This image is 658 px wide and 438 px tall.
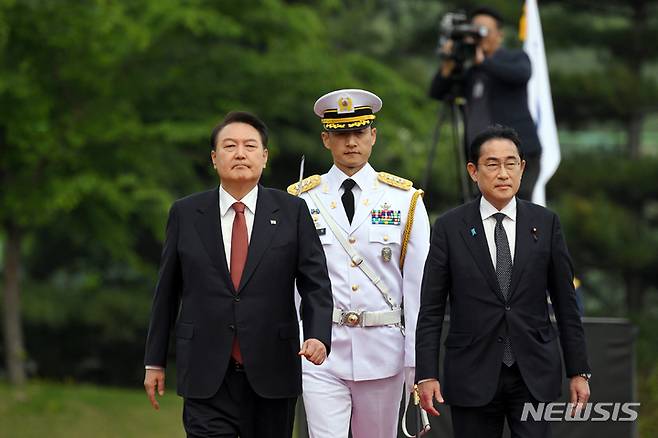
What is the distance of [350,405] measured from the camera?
6477mm

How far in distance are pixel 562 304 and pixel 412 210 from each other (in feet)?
3.62

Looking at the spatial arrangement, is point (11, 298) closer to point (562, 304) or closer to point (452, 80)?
point (452, 80)

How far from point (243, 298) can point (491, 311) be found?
41.8 inches

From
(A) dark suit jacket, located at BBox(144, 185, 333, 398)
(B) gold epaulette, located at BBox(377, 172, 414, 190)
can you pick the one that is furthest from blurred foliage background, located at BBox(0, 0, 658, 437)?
(A) dark suit jacket, located at BBox(144, 185, 333, 398)

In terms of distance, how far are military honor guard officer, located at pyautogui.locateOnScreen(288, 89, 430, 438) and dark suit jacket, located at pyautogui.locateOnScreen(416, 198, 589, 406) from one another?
22.9 inches

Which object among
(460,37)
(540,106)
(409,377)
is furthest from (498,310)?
(540,106)

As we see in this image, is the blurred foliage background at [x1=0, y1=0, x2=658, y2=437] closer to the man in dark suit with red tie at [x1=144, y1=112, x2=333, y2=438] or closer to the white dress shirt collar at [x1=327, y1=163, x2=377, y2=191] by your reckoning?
the white dress shirt collar at [x1=327, y1=163, x2=377, y2=191]

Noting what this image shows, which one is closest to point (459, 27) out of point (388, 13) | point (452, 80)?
point (452, 80)

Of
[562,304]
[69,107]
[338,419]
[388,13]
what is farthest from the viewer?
[388,13]

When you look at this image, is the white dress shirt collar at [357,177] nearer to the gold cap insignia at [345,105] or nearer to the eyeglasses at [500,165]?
the gold cap insignia at [345,105]

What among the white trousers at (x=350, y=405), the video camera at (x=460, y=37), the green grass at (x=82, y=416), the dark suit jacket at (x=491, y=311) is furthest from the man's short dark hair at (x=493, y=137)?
the green grass at (x=82, y=416)

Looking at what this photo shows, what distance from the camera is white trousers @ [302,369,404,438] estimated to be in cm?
627

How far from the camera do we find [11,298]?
21.3 metres

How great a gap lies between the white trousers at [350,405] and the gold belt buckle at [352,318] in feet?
0.87
